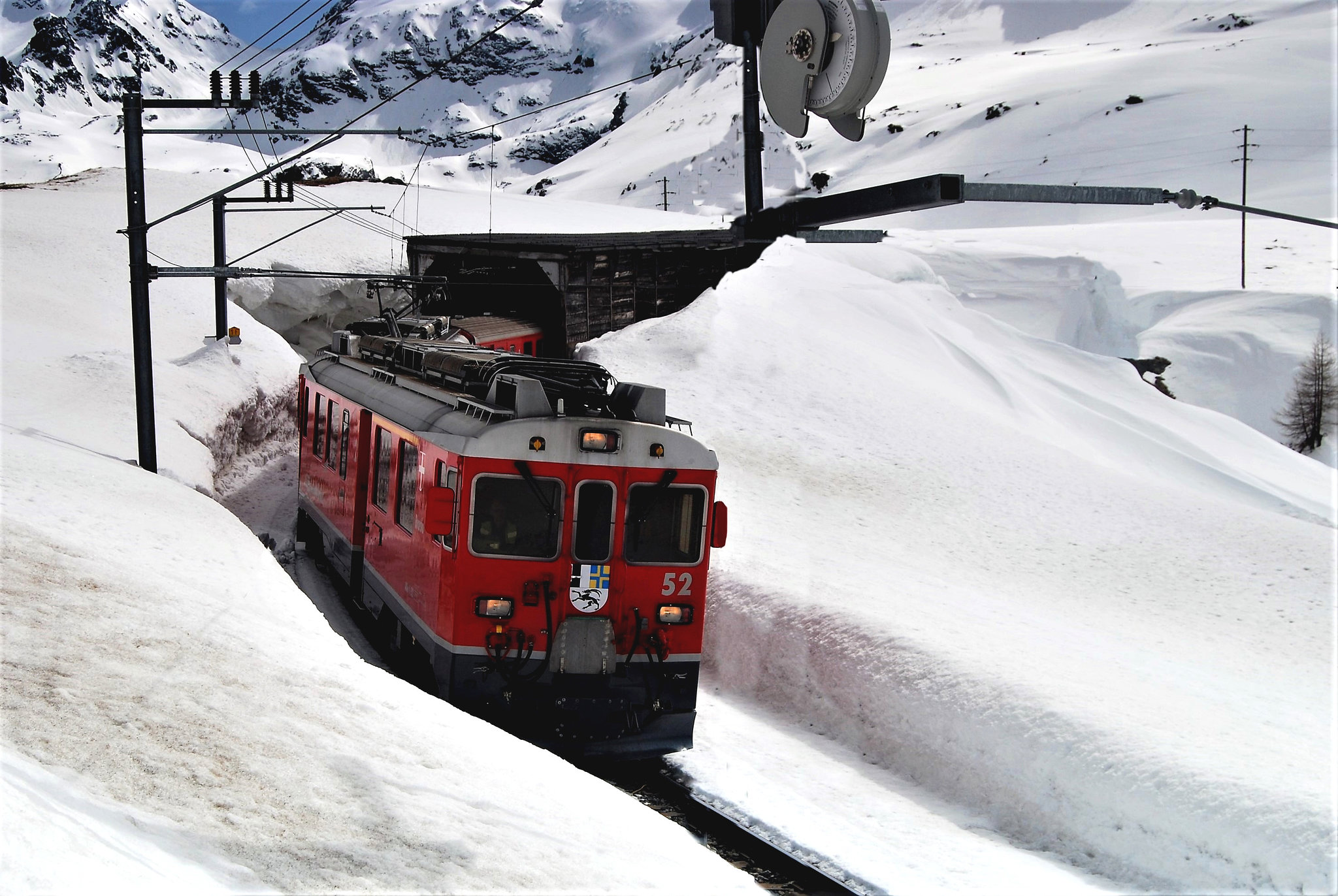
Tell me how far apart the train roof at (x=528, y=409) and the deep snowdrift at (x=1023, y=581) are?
386 centimetres

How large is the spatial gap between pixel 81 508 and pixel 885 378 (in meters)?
19.5

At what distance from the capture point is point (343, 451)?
1384 cm

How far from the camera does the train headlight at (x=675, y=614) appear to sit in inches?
400

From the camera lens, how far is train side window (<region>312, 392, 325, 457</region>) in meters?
15.5

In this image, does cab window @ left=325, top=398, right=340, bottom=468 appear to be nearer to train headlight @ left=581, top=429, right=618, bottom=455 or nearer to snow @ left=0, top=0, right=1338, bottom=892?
snow @ left=0, top=0, right=1338, bottom=892

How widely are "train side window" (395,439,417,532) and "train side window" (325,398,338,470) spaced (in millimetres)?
3341

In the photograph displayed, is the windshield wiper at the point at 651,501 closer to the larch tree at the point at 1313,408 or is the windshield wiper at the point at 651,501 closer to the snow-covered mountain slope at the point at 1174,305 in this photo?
the snow-covered mountain slope at the point at 1174,305

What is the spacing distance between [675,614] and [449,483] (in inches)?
89.6

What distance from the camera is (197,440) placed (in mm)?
20156

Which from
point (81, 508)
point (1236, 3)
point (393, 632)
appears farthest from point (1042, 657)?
point (1236, 3)

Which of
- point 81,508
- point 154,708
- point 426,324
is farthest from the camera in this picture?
point 426,324

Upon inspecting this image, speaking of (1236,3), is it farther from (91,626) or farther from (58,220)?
(91,626)

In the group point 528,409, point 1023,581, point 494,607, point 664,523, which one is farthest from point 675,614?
point 1023,581

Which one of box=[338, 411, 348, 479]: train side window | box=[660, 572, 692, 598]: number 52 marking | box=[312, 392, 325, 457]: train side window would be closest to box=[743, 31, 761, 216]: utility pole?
box=[660, 572, 692, 598]: number 52 marking
